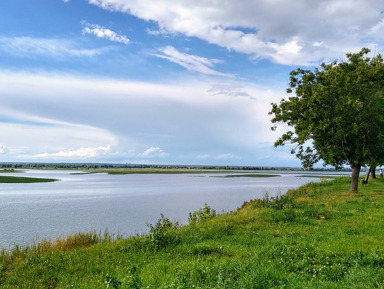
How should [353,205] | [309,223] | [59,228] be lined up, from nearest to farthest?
[309,223]
[353,205]
[59,228]

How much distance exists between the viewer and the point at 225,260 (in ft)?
33.7

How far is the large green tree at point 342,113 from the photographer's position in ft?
93.6

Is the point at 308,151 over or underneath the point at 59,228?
over

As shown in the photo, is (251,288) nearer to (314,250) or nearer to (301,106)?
(314,250)

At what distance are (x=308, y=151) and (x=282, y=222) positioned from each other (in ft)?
61.2

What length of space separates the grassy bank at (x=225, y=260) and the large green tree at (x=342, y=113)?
13962 mm

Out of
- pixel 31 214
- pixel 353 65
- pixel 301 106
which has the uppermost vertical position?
pixel 353 65

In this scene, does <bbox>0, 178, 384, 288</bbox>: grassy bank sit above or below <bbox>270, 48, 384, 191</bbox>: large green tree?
below

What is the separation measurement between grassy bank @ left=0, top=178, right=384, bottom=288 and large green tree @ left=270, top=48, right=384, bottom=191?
45.8 ft

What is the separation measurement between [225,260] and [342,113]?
23226 mm

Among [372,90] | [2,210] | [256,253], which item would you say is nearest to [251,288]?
[256,253]

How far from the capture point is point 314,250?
10.9 m

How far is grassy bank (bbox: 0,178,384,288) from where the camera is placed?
26.9 ft

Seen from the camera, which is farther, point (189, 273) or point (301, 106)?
point (301, 106)
